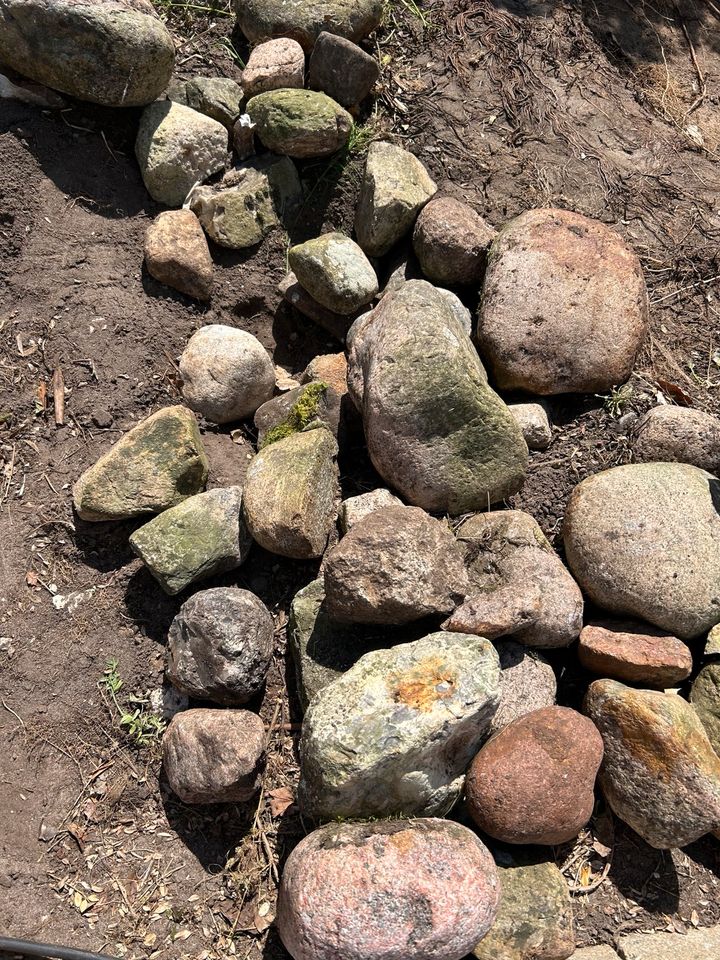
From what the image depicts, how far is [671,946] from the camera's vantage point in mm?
2650

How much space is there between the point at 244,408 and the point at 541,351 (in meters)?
1.44

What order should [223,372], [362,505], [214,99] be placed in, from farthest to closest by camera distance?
[214,99] < [223,372] < [362,505]

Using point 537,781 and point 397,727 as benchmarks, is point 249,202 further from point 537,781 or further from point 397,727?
point 537,781

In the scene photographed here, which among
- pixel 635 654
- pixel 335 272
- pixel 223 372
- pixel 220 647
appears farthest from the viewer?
pixel 335 272

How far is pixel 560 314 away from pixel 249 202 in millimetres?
1712

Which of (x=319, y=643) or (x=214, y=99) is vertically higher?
(x=214, y=99)

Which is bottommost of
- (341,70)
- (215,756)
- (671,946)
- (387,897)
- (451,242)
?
(215,756)

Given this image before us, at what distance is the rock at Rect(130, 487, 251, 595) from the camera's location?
2.94 metres

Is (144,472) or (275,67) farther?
(275,67)

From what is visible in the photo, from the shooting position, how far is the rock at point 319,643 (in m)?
2.81

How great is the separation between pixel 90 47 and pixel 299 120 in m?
1.03

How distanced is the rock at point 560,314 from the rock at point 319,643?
139 cm

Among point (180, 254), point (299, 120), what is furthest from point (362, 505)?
point (299, 120)

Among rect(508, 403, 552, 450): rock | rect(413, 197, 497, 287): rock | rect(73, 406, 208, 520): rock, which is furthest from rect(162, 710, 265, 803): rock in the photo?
rect(413, 197, 497, 287): rock
